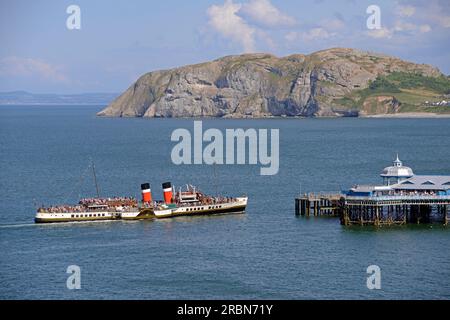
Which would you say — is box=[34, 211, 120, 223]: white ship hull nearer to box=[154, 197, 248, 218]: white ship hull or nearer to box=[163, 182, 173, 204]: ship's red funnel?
box=[154, 197, 248, 218]: white ship hull

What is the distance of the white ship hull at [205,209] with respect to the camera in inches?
3570

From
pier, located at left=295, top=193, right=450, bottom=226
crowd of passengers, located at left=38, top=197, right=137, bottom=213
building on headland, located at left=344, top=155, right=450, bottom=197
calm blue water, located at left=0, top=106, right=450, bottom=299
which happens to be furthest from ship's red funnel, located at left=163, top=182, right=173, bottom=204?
building on headland, located at left=344, top=155, right=450, bottom=197

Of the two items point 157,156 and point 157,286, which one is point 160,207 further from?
point 157,156

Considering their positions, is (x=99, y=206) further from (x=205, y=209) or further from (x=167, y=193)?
(x=205, y=209)

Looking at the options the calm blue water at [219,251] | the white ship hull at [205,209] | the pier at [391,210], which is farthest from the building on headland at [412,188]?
the white ship hull at [205,209]

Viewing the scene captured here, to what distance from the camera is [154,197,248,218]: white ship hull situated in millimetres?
90688

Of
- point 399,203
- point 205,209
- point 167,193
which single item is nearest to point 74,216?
point 167,193

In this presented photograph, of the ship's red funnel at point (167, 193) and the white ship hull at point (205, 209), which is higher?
the ship's red funnel at point (167, 193)

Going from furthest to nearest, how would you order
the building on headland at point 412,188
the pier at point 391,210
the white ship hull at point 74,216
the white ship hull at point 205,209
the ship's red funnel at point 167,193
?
the ship's red funnel at point 167,193
the white ship hull at point 205,209
the white ship hull at point 74,216
the building on headland at point 412,188
the pier at point 391,210

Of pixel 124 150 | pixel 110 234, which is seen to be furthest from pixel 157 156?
pixel 110 234

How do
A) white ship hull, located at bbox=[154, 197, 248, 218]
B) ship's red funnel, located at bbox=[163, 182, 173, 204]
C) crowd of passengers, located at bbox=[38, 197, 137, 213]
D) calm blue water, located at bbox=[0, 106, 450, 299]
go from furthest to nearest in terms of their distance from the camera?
1. ship's red funnel, located at bbox=[163, 182, 173, 204]
2. white ship hull, located at bbox=[154, 197, 248, 218]
3. crowd of passengers, located at bbox=[38, 197, 137, 213]
4. calm blue water, located at bbox=[0, 106, 450, 299]

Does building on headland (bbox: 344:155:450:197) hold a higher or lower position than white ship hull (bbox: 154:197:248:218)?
higher

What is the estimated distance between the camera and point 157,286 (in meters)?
62.1

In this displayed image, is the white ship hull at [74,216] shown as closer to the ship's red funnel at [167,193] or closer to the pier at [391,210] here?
the ship's red funnel at [167,193]
